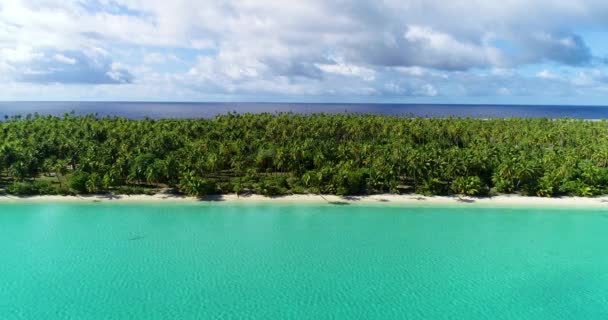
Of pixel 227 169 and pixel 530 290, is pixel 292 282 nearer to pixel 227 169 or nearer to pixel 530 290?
pixel 530 290

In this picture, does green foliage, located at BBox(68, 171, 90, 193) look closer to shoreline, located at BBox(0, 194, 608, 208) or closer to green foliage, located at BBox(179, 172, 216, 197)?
shoreline, located at BBox(0, 194, 608, 208)

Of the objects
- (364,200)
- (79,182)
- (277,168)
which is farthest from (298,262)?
(79,182)

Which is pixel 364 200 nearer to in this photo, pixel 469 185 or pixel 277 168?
pixel 469 185

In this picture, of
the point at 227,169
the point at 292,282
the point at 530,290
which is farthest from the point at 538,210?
the point at 227,169

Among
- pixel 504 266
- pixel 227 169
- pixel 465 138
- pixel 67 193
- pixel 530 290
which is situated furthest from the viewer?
pixel 465 138

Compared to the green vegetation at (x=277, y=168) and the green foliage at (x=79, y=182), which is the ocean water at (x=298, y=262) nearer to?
the green foliage at (x=79, y=182)

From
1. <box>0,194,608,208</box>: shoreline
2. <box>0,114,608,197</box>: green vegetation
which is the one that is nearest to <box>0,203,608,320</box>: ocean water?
<box>0,194,608,208</box>: shoreline

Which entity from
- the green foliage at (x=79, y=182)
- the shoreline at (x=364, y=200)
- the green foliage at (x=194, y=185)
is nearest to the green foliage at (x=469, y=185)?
the shoreline at (x=364, y=200)
